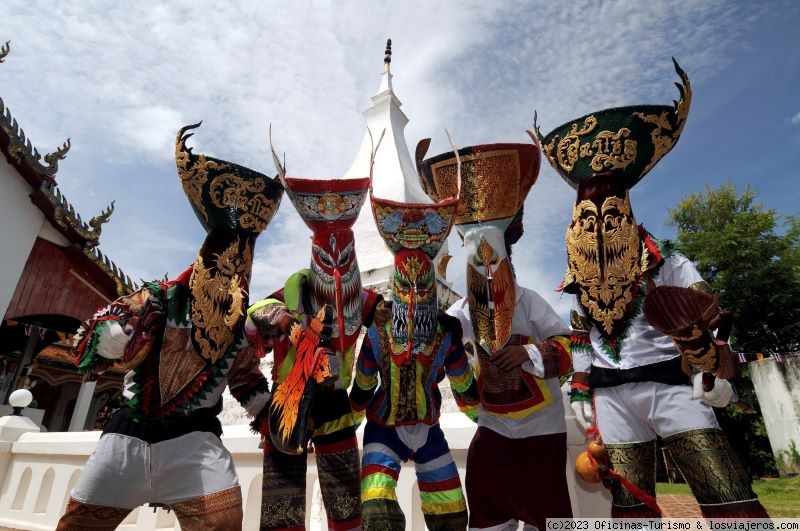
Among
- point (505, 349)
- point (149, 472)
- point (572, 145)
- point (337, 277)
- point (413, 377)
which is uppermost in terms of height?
point (572, 145)

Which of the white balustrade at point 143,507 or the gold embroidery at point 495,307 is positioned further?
the white balustrade at point 143,507

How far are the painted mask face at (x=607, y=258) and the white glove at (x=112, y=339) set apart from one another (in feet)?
7.73

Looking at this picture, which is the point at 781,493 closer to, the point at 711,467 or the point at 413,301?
the point at 711,467

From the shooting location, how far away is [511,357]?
8.30 ft

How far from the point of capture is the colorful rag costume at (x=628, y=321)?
217cm

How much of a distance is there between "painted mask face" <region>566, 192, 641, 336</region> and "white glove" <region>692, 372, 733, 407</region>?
457 mm

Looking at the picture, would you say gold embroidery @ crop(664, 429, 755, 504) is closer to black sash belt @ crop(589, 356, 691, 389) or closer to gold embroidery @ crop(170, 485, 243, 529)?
black sash belt @ crop(589, 356, 691, 389)

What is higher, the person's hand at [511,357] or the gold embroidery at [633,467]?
the person's hand at [511,357]

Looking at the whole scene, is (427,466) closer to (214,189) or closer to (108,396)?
(214,189)

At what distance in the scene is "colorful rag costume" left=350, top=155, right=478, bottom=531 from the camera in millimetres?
2221

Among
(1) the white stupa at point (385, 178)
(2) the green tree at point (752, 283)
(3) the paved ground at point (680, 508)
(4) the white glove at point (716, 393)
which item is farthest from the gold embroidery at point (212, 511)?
(2) the green tree at point (752, 283)

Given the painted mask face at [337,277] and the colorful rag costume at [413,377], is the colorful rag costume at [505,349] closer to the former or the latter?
the colorful rag costume at [413,377]

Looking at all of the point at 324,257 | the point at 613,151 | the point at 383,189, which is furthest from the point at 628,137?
the point at 383,189

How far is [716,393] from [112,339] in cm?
277
